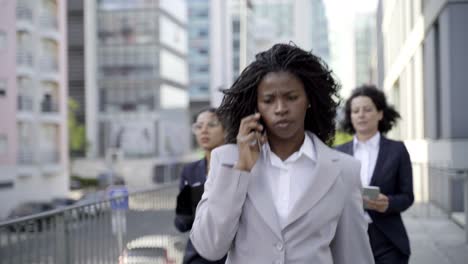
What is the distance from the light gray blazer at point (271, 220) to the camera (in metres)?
2.33

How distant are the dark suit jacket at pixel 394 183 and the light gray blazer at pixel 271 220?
2035 millimetres

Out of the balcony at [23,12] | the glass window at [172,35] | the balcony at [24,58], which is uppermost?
the glass window at [172,35]

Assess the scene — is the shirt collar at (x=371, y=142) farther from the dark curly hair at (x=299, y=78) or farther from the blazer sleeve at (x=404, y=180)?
the dark curly hair at (x=299, y=78)

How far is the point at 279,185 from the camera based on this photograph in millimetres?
2422

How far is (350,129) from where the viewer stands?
18.6 feet

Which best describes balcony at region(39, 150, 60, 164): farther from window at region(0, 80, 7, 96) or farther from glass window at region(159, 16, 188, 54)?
glass window at region(159, 16, 188, 54)

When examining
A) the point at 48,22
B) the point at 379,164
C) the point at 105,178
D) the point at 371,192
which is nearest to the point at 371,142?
the point at 379,164

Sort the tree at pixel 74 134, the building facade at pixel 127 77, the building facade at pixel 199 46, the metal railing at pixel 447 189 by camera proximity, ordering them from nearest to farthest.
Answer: the metal railing at pixel 447 189 < the tree at pixel 74 134 < the building facade at pixel 127 77 < the building facade at pixel 199 46

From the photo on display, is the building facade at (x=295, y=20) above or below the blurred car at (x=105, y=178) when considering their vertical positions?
above

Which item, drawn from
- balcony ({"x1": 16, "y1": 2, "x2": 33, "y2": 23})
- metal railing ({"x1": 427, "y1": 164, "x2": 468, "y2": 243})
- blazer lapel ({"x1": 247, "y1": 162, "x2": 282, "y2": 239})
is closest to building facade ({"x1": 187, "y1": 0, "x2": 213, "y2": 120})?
balcony ({"x1": 16, "y1": 2, "x2": 33, "y2": 23})

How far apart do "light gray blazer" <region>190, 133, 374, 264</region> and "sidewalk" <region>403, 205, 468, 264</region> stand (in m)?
5.29

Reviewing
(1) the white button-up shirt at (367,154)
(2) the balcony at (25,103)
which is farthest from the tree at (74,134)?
(1) the white button-up shirt at (367,154)

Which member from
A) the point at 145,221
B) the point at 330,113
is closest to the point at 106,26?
the point at 145,221

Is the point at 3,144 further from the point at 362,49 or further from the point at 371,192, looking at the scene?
the point at 362,49
